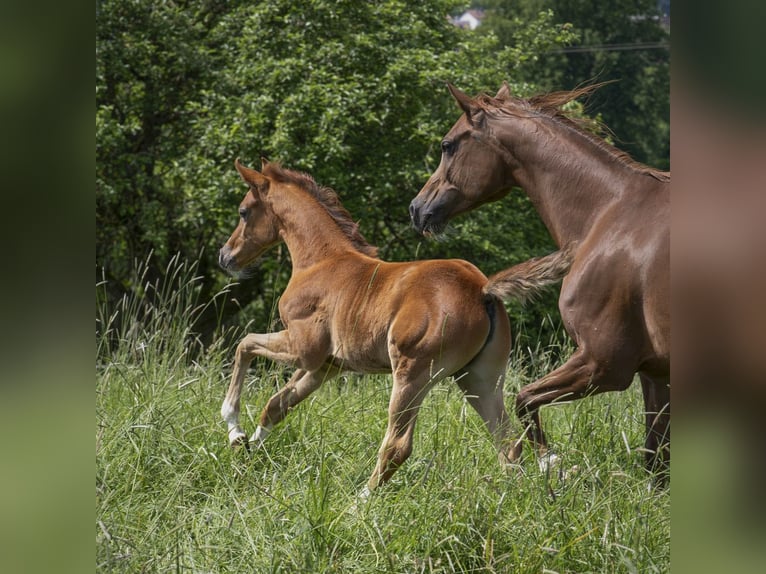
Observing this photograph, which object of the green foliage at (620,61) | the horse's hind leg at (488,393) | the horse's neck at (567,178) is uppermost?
the horse's neck at (567,178)

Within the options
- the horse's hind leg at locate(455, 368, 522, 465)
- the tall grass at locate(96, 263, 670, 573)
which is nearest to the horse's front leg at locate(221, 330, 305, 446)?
the tall grass at locate(96, 263, 670, 573)

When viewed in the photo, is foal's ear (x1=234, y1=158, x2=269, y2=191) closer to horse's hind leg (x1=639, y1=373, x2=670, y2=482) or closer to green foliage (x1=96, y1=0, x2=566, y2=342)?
horse's hind leg (x1=639, y1=373, x2=670, y2=482)

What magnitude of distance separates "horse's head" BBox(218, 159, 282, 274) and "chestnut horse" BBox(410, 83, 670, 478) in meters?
0.93

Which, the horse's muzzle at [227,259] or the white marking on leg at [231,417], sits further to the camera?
the horse's muzzle at [227,259]

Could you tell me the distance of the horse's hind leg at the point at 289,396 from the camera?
4.84 metres

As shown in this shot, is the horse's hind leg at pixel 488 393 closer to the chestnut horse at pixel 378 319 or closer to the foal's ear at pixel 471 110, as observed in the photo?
the chestnut horse at pixel 378 319

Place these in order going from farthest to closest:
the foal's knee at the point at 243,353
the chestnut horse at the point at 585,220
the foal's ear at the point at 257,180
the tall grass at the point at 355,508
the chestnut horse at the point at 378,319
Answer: the foal's ear at the point at 257,180 < the foal's knee at the point at 243,353 < the chestnut horse at the point at 378,319 < the chestnut horse at the point at 585,220 < the tall grass at the point at 355,508

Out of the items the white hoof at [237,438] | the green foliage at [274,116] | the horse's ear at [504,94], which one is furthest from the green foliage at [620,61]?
the white hoof at [237,438]

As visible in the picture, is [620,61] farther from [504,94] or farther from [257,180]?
[257,180]

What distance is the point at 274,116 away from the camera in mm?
11273

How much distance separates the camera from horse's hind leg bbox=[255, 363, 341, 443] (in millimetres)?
4845

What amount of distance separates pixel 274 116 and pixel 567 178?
6981 mm

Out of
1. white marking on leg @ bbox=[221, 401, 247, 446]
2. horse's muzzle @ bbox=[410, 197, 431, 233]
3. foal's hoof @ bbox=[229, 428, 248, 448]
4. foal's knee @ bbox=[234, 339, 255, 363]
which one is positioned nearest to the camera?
foal's hoof @ bbox=[229, 428, 248, 448]
